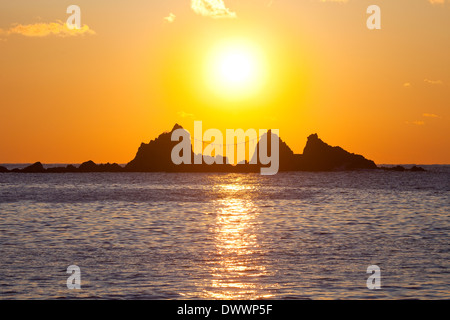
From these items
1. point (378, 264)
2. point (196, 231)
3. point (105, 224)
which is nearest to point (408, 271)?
point (378, 264)

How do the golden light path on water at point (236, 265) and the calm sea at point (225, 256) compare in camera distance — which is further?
the calm sea at point (225, 256)

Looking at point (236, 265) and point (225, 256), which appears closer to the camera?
point (236, 265)

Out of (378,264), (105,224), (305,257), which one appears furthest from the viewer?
(105,224)

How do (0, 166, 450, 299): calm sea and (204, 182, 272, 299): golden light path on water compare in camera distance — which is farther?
(0, 166, 450, 299): calm sea

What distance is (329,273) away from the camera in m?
21.1
